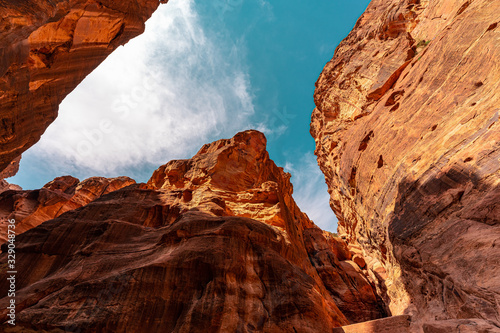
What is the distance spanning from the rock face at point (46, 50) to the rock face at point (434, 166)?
15492mm

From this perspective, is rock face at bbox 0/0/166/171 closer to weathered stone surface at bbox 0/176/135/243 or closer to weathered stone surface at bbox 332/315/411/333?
weathered stone surface at bbox 332/315/411/333

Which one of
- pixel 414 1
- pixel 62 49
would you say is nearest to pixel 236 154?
pixel 62 49

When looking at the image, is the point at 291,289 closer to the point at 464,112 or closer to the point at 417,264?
the point at 417,264

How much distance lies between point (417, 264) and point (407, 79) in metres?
15.4

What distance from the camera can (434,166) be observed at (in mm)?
12312

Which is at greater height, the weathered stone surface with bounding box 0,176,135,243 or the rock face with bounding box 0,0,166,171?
the weathered stone surface with bounding box 0,176,135,243

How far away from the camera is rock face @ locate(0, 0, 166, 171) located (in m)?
7.92

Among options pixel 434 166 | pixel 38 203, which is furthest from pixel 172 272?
pixel 38 203

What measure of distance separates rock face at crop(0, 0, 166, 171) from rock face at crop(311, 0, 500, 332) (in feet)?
50.8

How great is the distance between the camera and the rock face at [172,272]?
903cm

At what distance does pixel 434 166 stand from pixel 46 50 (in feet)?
68.9

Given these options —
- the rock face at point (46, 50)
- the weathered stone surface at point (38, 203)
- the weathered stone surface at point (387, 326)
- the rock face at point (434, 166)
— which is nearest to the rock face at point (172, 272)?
the weathered stone surface at point (387, 326)

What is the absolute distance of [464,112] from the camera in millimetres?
A: 12562

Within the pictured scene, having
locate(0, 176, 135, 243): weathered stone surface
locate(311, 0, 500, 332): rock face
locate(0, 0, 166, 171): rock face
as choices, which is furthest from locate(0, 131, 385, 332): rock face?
locate(0, 176, 135, 243): weathered stone surface
